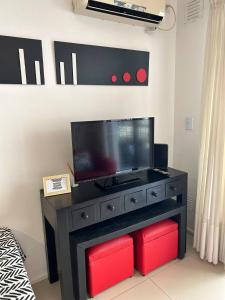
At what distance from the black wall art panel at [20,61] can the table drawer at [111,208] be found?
3.50 ft

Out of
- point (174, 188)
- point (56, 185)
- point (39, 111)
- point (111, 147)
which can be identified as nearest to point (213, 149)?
point (174, 188)

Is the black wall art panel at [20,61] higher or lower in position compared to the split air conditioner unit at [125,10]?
lower

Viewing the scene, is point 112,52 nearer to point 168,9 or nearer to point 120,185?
point 168,9

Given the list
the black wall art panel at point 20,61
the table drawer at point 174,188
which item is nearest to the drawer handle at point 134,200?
the table drawer at point 174,188

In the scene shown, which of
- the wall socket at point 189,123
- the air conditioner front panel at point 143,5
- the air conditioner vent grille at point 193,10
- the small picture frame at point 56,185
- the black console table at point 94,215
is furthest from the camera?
the wall socket at point 189,123

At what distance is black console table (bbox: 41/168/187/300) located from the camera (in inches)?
61.3

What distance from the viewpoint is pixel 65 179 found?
1724 millimetres

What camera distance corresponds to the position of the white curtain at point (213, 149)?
72.7 inches

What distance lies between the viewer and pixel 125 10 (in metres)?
1.86

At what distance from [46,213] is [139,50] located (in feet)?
5.63

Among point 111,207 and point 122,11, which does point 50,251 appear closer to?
point 111,207

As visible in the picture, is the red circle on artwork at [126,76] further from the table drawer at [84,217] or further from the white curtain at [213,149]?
the table drawer at [84,217]

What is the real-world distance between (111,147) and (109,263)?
0.92 meters

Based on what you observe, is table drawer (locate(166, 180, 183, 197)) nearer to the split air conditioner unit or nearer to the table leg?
the table leg
